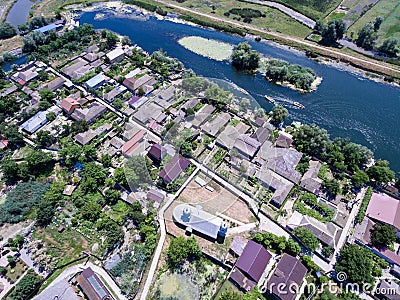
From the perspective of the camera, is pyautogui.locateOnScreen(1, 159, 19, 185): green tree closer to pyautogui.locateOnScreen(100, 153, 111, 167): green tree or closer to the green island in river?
the green island in river

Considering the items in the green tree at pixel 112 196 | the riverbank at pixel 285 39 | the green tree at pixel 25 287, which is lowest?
the green tree at pixel 25 287

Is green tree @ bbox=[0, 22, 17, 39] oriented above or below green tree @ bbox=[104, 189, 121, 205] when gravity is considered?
above

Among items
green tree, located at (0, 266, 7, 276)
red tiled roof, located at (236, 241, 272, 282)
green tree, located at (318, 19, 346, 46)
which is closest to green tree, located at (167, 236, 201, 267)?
red tiled roof, located at (236, 241, 272, 282)

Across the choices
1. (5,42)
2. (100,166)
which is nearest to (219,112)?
(100,166)

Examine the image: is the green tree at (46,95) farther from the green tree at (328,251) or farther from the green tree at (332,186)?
the green tree at (328,251)

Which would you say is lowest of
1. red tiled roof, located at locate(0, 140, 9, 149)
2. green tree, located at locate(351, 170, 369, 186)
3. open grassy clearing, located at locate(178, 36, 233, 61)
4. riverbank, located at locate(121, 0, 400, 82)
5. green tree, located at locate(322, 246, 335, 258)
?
red tiled roof, located at locate(0, 140, 9, 149)

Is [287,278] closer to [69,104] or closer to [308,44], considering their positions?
[69,104]

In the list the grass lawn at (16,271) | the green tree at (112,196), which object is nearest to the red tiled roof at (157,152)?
the green tree at (112,196)

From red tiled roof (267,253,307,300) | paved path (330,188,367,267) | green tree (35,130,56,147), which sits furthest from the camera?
green tree (35,130,56,147)
